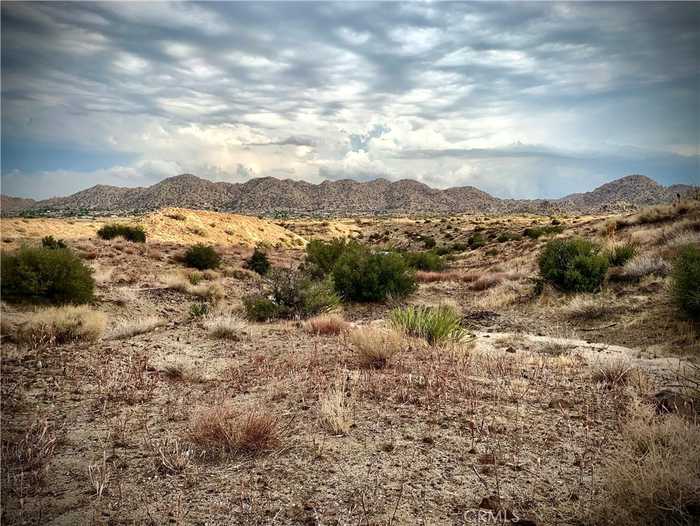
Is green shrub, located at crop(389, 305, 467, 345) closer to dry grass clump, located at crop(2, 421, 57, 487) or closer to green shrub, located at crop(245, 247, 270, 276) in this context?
dry grass clump, located at crop(2, 421, 57, 487)

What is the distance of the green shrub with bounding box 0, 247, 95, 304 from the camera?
1090 cm

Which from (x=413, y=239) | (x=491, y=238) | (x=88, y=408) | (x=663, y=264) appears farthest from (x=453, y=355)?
(x=413, y=239)

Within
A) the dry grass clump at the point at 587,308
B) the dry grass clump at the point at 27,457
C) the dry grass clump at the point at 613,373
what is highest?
the dry grass clump at the point at 27,457

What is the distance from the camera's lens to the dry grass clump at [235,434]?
4.51 m

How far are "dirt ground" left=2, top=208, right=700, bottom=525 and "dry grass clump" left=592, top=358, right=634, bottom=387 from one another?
3.8 inches

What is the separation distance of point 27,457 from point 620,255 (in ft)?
66.2

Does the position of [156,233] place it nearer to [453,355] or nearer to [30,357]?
[30,357]


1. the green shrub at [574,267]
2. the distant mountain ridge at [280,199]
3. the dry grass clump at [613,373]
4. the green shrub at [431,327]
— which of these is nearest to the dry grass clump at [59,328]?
the green shrub at [431,327]

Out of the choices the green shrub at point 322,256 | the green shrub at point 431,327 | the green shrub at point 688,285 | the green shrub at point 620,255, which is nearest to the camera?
the green shrub at point 431,327

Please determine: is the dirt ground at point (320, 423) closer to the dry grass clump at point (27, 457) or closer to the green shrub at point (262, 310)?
the dry grass clump at point (27, 457)

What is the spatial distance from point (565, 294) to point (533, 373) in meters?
10.2

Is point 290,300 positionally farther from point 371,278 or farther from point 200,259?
point 200,259

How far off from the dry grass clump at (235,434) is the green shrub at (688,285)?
1053cm

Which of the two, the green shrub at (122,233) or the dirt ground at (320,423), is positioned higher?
the green shrub at (122,233)
